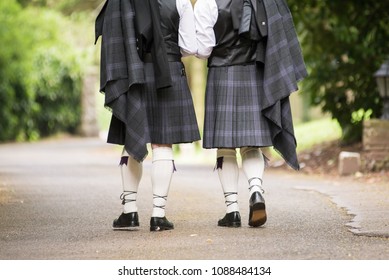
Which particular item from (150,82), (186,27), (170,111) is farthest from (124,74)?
(186,27)

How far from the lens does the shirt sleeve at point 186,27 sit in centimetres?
677

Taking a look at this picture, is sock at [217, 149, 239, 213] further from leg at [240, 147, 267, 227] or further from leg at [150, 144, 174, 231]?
leg at [150, 144, 174, 231]

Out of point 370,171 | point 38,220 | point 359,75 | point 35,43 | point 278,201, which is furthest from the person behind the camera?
point 35,43

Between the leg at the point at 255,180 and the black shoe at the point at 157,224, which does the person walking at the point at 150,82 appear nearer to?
the black shoe at the point at 157,224

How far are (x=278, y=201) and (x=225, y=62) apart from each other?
256cm

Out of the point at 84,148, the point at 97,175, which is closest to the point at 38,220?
the point at 97,175

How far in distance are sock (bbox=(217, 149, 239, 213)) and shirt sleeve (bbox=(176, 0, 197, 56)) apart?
74 centimetres

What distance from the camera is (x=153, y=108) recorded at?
6.89 meters

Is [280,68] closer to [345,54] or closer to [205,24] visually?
[205,24]

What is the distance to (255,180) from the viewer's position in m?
6.88

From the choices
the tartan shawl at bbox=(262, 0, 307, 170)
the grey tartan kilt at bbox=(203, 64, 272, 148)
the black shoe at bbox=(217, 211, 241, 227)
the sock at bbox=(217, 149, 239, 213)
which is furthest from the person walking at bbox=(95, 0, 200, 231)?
the tartan shawl at bbox=(262, 0, 307, 170)

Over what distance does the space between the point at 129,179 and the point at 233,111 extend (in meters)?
0.80

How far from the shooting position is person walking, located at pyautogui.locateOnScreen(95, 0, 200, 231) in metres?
6.76

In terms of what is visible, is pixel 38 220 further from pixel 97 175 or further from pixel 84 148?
pixel 84 148
